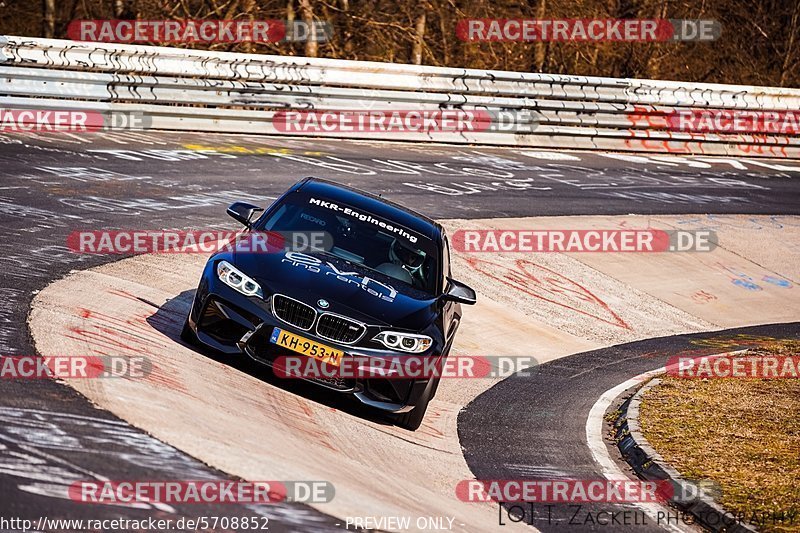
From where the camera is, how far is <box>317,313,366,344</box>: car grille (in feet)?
25.7

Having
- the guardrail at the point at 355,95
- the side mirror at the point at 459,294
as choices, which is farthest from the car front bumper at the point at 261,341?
the guardrail at the point at 355,95

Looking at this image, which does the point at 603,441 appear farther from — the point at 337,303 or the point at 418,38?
the point at 418,38

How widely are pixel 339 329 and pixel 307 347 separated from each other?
27cm

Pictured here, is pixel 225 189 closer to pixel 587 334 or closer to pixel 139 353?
pixel 587 334

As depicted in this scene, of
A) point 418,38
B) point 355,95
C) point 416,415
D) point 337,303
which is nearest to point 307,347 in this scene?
point 337,303

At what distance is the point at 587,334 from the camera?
13000mm

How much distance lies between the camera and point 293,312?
7848 mm

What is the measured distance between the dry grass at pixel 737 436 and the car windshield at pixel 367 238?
2.33 metres

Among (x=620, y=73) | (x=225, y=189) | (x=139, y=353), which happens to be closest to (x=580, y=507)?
(x=139, y=353)

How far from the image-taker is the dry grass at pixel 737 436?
7617 mm

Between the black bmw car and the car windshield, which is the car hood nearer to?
the black bmw car

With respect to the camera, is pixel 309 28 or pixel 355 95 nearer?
pixel 355 95

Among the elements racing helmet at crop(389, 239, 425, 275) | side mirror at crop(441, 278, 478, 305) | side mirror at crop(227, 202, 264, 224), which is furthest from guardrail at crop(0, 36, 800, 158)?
side mirror at crop(441, 278, 478, 305)

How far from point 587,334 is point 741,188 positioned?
10.5 m
